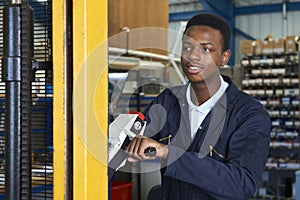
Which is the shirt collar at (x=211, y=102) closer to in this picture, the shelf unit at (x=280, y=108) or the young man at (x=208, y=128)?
the young man at (x=208, y=128)

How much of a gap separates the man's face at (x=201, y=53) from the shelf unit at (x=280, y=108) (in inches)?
252

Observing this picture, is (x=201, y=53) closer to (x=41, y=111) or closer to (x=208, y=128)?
(x=208, y=128)

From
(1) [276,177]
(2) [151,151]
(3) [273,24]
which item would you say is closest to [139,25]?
(1) [276,177]

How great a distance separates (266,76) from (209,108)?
653cm

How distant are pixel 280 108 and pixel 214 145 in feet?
21.8

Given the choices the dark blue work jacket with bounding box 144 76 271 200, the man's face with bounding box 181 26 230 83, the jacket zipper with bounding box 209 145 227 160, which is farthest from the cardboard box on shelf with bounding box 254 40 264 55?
the jacket zipper with bounding box 209 145 227 160

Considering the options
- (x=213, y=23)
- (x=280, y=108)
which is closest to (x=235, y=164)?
(x=213, y=23)

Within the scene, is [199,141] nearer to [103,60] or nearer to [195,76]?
[195,76]

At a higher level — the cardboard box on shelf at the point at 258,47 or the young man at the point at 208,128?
the cardboard box on shelf at the point at 258,47

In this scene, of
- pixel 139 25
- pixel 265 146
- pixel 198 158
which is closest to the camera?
pixel 198 158

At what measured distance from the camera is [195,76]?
5.00 feet

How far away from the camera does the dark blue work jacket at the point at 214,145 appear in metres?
1.26

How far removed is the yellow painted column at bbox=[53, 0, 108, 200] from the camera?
0.96m

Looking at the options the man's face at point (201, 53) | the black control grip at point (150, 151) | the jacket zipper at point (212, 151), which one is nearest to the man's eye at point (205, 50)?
the man's face at point (201, 53)
